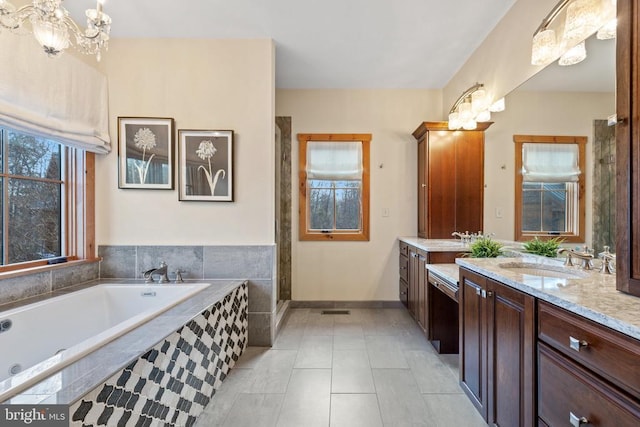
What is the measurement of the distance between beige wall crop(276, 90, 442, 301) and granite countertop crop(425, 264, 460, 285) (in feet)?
3.49

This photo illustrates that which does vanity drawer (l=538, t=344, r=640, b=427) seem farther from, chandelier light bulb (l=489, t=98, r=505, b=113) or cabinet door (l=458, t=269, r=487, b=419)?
chandelier light bulb (l=489, t=98, r=505, b=113)

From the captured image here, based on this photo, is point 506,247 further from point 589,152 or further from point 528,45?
point 528,45

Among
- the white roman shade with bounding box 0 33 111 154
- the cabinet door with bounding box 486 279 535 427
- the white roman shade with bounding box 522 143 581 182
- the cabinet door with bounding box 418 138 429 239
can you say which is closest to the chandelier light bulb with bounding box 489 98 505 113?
the white roman shade with bounding box 522 143 581 182

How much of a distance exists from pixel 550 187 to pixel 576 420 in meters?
1.44

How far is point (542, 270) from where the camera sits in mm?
1624

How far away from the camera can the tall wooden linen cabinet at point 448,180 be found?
9.29 feet

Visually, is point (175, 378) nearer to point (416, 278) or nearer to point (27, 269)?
point (27, 269)

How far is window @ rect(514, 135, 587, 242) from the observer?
5.42 feet

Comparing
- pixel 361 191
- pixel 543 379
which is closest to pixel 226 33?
pixel 361 191

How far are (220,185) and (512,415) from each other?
94.1 inches

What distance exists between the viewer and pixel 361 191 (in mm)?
3482

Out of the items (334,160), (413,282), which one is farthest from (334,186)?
(413,282)

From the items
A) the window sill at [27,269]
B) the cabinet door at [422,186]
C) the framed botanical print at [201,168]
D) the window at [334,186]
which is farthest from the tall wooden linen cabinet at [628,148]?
the window sill at [27,269]

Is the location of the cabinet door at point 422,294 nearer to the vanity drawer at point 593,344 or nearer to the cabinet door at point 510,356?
the cabinet door at point 510,356
